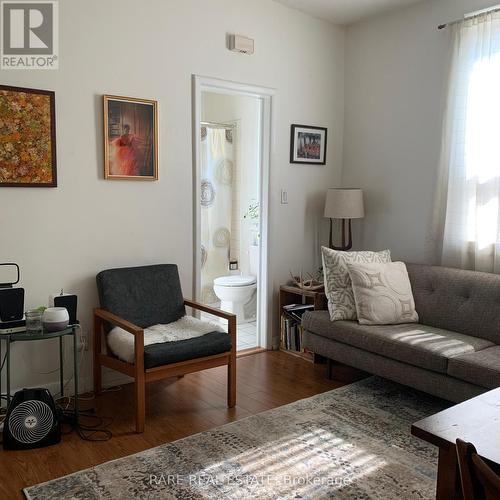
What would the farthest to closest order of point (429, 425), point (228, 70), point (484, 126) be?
point (228, 70) → point (484, 126) → point (429, 425)

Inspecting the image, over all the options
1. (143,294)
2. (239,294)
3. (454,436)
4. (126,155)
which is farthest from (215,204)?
(454,436)

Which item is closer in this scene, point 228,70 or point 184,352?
point 184,352

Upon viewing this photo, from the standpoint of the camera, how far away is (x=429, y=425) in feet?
4.25

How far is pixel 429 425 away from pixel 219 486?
1.23 m

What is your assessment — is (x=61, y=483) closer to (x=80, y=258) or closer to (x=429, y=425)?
(x=80, y=258)

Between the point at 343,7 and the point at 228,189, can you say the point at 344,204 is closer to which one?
the point at 343,7

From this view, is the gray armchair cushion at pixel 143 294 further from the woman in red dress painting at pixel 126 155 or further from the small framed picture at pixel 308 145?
the small framed picture at pixel 308 145

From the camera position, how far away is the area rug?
2.18 m

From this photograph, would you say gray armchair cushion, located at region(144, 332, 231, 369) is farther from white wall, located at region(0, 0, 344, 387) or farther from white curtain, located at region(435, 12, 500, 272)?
white curtain, located at region(435, 12, 500, 272)

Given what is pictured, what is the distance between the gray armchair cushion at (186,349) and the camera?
2.71m

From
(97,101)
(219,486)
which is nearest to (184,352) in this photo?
(219,486)

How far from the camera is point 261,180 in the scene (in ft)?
13.6

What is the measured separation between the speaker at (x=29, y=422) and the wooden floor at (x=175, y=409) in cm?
4

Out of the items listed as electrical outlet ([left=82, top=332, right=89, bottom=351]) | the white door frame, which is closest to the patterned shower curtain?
the white door frame
